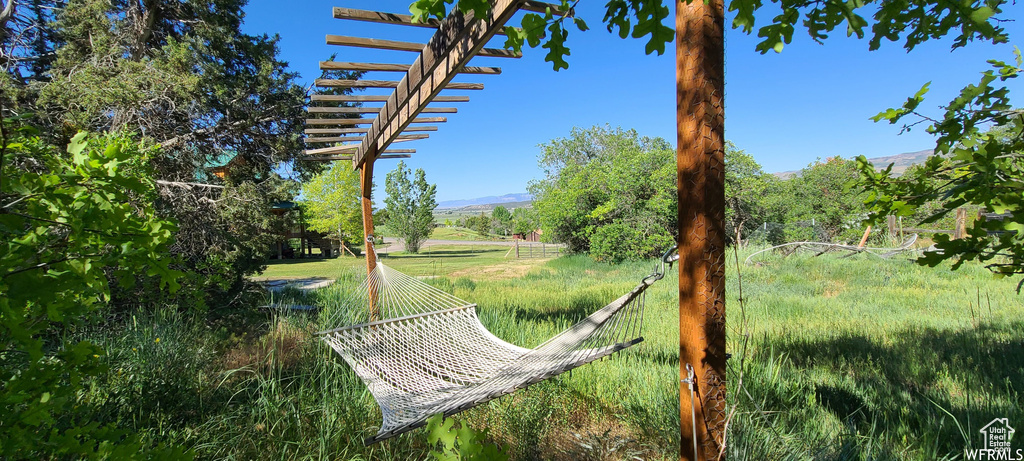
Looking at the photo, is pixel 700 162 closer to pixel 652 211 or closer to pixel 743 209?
pixel 652 211

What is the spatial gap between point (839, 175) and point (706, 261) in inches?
565

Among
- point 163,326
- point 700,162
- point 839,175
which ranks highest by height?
point 839,175

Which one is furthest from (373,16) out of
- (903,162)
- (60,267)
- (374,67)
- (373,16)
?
(903,162)

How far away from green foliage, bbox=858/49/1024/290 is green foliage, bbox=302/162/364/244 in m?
13.6

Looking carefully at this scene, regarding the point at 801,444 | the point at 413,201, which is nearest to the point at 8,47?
the point at 801,444

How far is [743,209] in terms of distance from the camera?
10.5 meters

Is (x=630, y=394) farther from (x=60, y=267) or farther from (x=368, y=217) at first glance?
(x=368, y=217)

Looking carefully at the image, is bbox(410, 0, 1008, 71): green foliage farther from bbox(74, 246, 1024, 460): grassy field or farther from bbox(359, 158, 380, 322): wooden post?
bbox(359, 158, 380, 322): wooden post

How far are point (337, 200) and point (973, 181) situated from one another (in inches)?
562

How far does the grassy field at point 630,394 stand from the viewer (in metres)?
1.76

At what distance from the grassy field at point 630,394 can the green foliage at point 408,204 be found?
12.7 metres

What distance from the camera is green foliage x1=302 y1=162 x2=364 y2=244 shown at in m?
13.6

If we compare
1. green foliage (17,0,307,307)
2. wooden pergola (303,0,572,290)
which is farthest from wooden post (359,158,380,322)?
green foliage (17,0,307,307)

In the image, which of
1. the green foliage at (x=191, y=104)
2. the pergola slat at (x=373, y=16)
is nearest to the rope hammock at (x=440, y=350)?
the pergola slat at (x=373, y=16)
